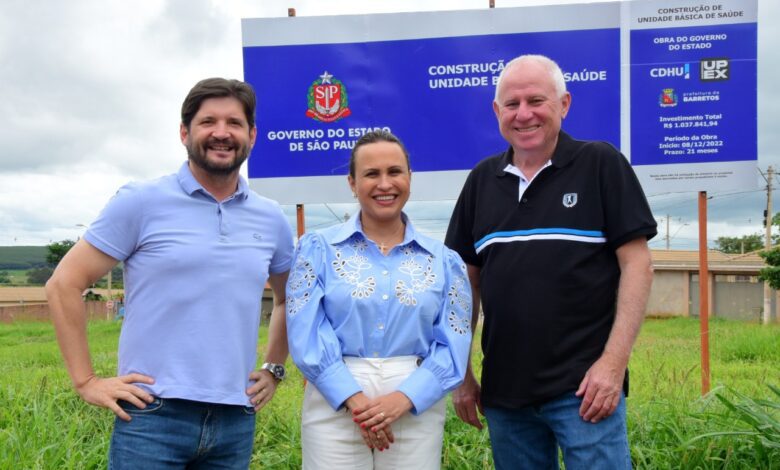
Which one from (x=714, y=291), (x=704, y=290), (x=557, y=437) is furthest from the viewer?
(x=714, y=291)

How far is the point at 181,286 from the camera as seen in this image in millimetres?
2584

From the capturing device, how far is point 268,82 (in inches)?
219

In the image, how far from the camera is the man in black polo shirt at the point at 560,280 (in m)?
2.73

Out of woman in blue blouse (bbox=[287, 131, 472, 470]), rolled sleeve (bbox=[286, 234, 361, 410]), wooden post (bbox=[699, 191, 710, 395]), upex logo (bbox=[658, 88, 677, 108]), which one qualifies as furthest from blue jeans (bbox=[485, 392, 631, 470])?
upex logo (bbox=[658, 88, 677, 108])

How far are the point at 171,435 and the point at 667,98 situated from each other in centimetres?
461

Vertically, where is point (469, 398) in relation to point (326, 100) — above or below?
below

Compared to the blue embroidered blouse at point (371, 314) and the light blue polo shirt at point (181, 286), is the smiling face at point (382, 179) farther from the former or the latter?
the light blue polo shirt at point (181, 286)

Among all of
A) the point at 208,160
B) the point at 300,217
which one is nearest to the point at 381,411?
the point at 208,160

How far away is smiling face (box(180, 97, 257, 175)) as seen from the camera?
8.79 ft

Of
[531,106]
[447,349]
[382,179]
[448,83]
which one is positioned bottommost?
[447,349]

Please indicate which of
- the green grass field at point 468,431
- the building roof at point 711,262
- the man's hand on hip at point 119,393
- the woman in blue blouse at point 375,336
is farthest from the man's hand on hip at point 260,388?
the building roof at point 711,262

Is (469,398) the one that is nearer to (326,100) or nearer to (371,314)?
(371,314)

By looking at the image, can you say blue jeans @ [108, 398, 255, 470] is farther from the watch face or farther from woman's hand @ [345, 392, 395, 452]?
woman's hand @ [345, 392, 395, 452]

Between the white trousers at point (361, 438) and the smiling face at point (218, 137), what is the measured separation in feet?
2.87
